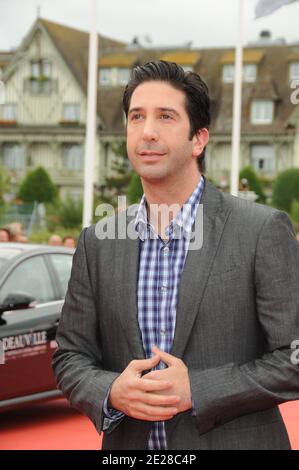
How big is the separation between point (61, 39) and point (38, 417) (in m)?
51.7

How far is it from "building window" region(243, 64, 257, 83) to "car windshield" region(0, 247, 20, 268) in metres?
49.8

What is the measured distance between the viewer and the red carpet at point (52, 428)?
351 inches

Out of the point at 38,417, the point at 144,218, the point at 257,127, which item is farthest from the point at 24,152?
the point at 144,218

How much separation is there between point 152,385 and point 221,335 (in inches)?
9.4

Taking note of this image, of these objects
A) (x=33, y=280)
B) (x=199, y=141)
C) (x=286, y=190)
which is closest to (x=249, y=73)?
(x=286, y=190)

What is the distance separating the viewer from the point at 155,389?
9.31 ft

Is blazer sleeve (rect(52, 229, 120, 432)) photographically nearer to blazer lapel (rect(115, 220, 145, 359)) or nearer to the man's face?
blazer lapel (rect(115, 220, 145, 359))

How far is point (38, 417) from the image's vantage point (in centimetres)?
1031

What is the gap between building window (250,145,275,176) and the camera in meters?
57.7

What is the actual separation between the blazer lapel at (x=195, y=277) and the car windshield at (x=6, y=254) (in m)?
6.61

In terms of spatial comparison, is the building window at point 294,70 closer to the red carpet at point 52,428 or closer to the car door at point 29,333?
the red carpet at point 52,428

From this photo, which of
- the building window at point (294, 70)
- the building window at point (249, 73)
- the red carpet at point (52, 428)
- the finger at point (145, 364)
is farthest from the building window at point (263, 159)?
the finger at point (145, 364)

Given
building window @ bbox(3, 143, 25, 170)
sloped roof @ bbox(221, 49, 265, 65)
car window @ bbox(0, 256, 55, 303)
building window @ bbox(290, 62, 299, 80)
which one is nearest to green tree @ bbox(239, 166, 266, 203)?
sloped roof @ bbox(221, 49, 265, 65)
